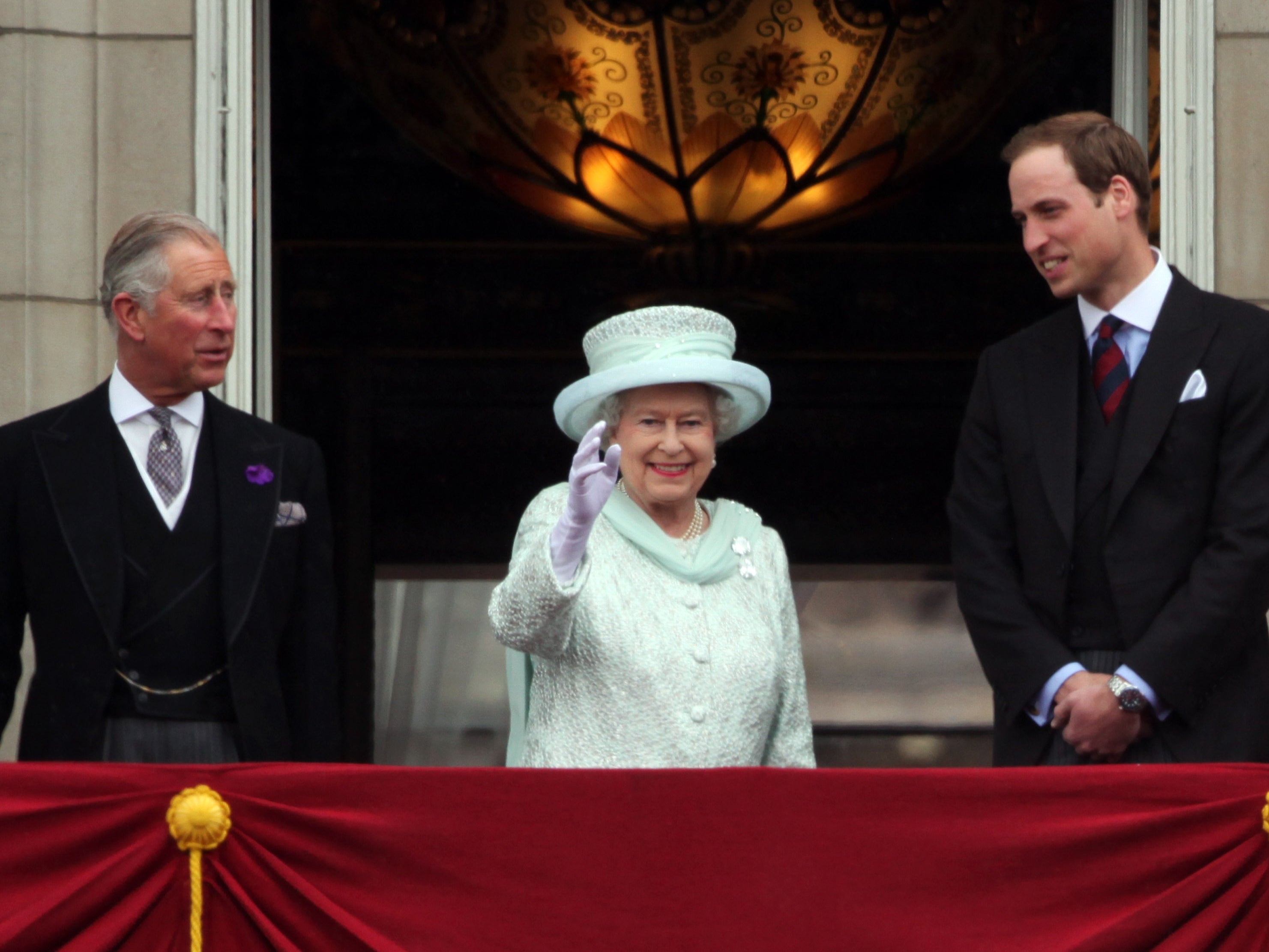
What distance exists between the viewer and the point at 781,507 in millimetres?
8758

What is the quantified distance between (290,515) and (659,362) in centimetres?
63

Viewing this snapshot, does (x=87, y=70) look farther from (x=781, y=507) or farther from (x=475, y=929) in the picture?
(x=781, y=507)

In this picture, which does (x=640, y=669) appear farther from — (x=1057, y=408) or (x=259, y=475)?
(x=1057, y=408)

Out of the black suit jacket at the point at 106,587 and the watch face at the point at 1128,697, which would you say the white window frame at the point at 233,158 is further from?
the watch face at the point at 1128,697

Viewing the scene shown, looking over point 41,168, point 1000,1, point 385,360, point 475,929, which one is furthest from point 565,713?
point 385,360

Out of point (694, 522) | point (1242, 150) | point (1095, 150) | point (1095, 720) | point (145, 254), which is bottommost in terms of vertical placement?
point (1095, 720)

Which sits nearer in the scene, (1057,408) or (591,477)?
(591,477)

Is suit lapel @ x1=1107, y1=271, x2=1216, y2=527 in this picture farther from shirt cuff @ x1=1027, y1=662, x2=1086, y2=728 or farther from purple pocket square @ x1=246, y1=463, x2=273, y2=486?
purple pocket square @ x1=246, y1=463, x2=273, y2=486

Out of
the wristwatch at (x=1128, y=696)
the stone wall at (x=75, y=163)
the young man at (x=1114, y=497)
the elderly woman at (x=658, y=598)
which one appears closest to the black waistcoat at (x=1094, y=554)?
the young man at (x=1114, y=497)

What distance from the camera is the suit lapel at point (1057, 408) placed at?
3709 mm

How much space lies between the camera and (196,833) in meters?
3.27

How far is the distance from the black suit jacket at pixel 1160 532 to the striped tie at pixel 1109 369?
0.03 metres

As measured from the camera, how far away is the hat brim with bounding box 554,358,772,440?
12.3 feet

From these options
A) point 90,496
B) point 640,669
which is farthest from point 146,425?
point 640,669
